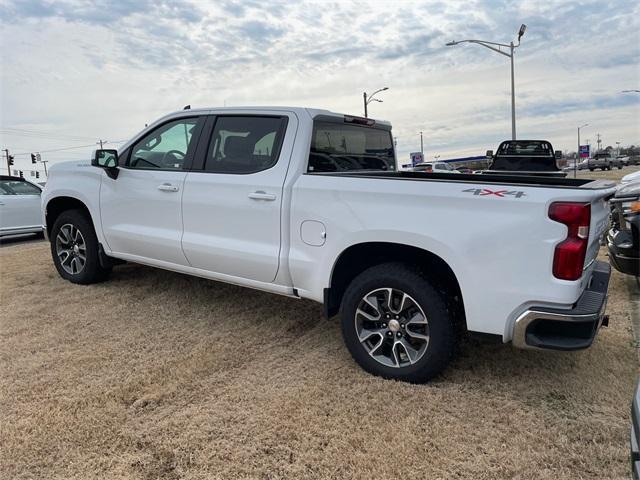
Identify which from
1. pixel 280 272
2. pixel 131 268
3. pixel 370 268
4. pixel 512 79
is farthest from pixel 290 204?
pixel 512 79

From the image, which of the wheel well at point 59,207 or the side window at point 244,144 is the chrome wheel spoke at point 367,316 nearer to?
the side window at point 244,144

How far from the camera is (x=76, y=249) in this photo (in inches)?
216

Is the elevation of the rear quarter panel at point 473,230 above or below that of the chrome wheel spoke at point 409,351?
above

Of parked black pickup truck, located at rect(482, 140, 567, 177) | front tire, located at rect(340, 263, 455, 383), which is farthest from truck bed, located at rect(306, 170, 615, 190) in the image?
parked black pickup truck, located at rect(482, 140, 567, 177)

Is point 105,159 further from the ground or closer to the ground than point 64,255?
further from the ground

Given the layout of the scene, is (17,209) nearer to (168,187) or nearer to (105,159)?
(105,159)

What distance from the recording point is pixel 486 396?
3174 mm

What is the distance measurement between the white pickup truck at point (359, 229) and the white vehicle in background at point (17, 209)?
6.14 m

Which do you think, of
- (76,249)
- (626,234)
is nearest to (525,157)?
(626,234)

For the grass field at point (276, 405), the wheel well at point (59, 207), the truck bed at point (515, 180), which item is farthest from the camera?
the wheel well at point (59, 207)

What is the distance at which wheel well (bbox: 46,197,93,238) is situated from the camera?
544 cm

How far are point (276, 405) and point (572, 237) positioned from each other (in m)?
1.98

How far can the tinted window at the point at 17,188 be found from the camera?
10.5 m

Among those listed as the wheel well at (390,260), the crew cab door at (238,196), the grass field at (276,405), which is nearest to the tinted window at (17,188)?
the grass field at (276,405)
